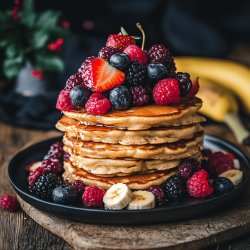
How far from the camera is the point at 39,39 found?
4.07 m

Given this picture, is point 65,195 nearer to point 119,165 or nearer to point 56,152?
point 119,165

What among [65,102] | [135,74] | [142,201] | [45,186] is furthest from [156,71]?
[45,186]

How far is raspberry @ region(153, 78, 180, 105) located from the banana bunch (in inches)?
48.3

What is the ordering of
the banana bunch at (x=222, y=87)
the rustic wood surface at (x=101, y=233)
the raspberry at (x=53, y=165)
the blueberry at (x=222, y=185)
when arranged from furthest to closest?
the banana bunch at (x=222, y=87), the raspberry at (x=53, y=165), the blueberry at (x=222, y=185), the rustic wood surface at (x=101, y=233)

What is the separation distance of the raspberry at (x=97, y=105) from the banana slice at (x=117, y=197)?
1.07 feet

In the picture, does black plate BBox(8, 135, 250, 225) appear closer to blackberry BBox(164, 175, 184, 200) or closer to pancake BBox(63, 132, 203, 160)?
blackberry BBox(164, 175, 184, 200)

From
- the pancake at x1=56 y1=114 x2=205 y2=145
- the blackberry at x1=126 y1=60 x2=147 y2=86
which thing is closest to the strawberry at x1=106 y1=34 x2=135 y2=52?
the blackberry at x1=126 y1=60 x2=147 y2=86

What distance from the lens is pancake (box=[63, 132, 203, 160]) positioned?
2389mm

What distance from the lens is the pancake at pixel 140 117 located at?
92.3 inches

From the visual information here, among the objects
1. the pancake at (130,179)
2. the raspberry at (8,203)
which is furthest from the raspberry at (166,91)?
the raspberry at (8,203)

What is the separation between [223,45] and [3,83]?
2006 mm

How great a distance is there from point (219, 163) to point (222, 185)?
1.06 feet

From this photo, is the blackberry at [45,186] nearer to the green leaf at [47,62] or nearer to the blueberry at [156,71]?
the blueberry at [156,71]

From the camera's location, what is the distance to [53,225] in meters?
2.34
